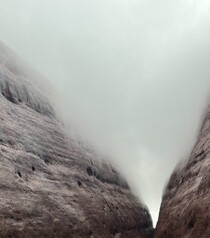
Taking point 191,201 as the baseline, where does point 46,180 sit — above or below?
above

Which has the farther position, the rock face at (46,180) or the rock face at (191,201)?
the rock face at (191,201)

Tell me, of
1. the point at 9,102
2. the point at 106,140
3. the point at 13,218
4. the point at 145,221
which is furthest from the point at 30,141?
the point at 106,140

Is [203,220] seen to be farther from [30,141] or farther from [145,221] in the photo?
[145,221]

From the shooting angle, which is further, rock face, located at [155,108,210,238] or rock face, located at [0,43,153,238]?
rock face, located at [155,108,210,238]
